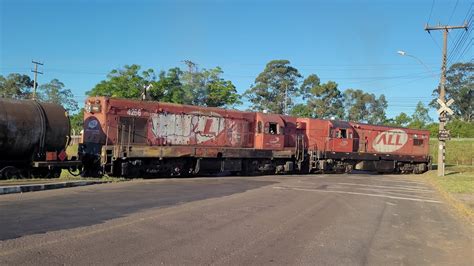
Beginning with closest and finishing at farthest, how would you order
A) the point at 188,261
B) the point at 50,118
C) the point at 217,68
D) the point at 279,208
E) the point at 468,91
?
the point at 188,261 → the point at 279,208 → the point at 50,118 → the point at 217,68 → the point at 468,91

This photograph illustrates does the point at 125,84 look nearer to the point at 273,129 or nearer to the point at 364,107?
the point at 273,129

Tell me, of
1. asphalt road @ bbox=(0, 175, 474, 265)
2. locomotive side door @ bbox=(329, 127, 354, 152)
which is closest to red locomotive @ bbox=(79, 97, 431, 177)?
locomotive side door @ bbox=(329, 127, 354, 152)

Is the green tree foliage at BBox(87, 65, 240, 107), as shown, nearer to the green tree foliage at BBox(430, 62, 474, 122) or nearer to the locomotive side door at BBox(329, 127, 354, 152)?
the locomotive side door at BBox(329, 127, 354, 152)

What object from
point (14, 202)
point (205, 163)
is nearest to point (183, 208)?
point (14, 202)

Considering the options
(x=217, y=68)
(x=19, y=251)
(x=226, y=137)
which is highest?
(x=217, y=68)

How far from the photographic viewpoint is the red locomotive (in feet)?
65.3

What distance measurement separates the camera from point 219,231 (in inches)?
330

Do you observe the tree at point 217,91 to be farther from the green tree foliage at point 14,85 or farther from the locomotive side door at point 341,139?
the green tree foliage at point 14,85

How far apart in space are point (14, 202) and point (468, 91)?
98.9 meters

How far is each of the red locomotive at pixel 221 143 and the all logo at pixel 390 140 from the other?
0.25ft

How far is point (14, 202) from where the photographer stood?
10.9 m

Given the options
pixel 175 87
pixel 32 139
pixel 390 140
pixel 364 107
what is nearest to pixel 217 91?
pixel 175 87

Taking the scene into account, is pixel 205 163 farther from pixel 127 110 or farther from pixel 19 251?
pixel 19 251

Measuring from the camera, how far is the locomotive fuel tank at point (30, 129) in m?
15.9
